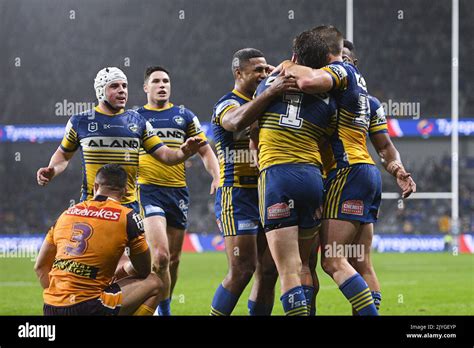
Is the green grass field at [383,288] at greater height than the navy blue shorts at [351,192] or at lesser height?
lesser

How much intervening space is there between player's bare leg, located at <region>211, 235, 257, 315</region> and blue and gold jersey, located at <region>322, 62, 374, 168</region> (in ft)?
3.11

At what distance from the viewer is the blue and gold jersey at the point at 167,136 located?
7340mm

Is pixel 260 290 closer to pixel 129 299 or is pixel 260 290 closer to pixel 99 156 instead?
pixel 129 299

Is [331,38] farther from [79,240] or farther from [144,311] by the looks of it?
[144,311]

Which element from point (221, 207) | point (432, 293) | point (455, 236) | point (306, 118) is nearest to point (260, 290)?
point (221, 207)

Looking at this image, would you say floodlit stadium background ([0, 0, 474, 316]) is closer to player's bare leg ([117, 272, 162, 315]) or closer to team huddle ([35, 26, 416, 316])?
team huddle ([35, 26, 416, 316])

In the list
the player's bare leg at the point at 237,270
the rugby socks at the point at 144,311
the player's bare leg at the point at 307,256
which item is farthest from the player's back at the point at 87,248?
the player's bare leg at the point at 307,256

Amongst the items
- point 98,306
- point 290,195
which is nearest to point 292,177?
point 290,195

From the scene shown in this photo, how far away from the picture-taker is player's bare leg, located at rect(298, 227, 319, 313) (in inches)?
208

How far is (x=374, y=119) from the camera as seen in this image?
6195mm

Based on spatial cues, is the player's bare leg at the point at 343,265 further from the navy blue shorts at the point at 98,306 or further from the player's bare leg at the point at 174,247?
the player's bare leg at the point at 174,247

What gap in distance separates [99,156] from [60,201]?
13006mm

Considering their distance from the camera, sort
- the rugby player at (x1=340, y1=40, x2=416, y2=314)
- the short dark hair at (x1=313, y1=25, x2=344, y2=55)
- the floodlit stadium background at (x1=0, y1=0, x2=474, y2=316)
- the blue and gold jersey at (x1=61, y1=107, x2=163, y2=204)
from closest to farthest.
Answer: the short dark hair at (x1=313, y1=25, x2=344, y2=55)
the rugby player at (x1=340, y1=40, x2=416, y2=314)
the blue and gold jersey at (x1=61, y1=107, x2=163, y2=204)
the floodlit stadium background at (x1=0, y1=0, x2=474, y2=316)

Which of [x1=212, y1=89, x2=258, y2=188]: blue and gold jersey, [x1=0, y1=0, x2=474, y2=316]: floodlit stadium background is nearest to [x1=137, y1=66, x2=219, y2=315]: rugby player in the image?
[x1=212, y1=89, x2=258, y2=188]: blue and gold jersey
